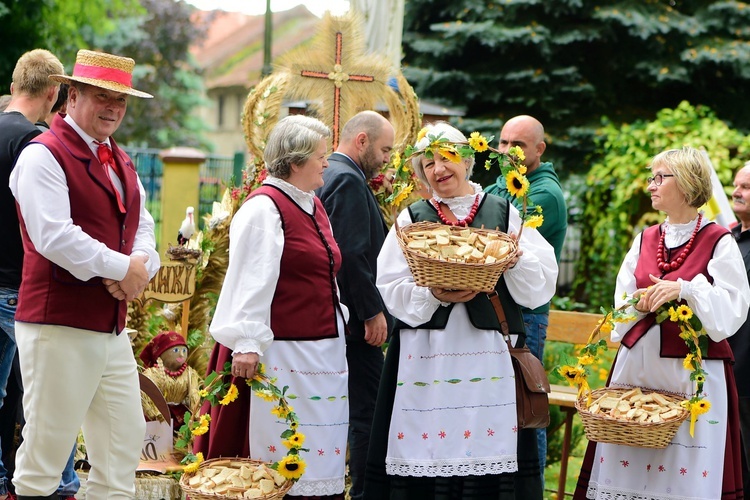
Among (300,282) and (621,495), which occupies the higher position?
(300,282)

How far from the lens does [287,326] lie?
13.7 feet

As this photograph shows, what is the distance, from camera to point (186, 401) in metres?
5.75

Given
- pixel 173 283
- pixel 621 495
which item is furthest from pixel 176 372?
pixel 621 495

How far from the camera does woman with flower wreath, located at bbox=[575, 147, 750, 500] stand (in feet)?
14.6

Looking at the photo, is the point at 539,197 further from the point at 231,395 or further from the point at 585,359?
the point at 231,395

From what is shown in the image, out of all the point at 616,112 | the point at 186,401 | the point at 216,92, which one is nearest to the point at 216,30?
the point at 216,92

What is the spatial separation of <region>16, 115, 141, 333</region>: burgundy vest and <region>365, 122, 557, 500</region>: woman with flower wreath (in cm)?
118

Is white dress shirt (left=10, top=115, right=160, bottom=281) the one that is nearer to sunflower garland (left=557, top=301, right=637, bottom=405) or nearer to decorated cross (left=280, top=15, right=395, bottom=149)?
sunflower garland (left=557, top=301, right=637, bottom=405)

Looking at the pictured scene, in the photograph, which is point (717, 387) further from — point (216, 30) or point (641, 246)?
point (216, 30)

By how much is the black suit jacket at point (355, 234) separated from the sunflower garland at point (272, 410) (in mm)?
796

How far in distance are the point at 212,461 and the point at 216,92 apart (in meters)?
44.5

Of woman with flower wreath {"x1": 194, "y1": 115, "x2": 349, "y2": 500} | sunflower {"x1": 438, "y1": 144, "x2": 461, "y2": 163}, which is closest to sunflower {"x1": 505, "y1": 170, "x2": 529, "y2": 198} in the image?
sunflower {"x1": 438, "y1": 144, "x2": 461, "y2": 163}

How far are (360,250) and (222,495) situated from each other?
4.59 feet

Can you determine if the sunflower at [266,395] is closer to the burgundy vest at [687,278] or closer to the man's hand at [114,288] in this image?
the man's hand at [114,288]
